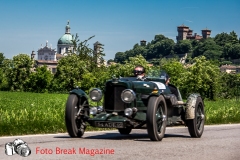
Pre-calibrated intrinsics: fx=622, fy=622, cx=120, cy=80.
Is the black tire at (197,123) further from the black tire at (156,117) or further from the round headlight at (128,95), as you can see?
the round headlight at (128,95)

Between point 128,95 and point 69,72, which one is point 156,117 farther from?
point 69,72

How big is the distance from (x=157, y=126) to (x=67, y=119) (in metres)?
1.73

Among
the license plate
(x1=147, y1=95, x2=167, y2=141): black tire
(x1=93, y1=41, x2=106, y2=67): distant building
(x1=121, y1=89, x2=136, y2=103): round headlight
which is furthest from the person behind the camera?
(x1=93, y1=41, x2=106, y2=67): distant building

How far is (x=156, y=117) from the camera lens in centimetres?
1176

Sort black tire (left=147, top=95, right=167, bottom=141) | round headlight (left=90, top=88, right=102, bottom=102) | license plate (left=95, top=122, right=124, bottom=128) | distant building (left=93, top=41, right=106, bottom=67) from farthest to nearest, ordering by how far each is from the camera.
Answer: distant building (left=93, top=41, right=106, bottom=67) → round headlight (left=90, top=88, right=102, bottom=102) → license plate (left=95, top=122, right=124, bottom=128) → black tire (left=147, top=95, right=167, bottom=141)

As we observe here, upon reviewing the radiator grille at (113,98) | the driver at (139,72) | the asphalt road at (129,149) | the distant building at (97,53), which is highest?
the distant building at (97,53)

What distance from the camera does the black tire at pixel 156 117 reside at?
11.4 meters

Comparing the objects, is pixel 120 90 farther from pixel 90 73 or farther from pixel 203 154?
pixel 90 73

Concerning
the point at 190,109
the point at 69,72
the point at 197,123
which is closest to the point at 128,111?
the point at 190,109

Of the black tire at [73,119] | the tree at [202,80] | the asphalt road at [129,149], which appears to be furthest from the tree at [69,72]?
the asphalt road at [129,149]

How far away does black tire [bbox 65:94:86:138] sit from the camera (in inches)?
470

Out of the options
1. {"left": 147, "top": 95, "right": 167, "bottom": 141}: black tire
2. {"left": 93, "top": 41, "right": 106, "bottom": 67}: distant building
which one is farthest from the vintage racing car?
{"left": 93, "top": 41, "right": 106, "bottom": 67}: distant building

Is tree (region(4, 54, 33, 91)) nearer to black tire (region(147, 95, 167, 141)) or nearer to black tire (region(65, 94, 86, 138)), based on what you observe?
black tire (region(65, 94, 86, 138))

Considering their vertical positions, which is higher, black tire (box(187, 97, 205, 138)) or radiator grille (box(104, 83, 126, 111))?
radiator grille (box(104, 83, 126, 111))
